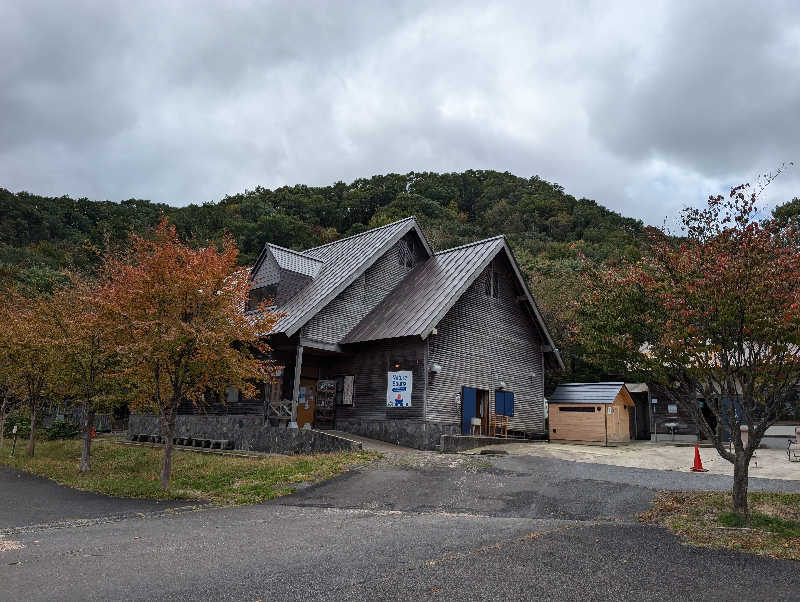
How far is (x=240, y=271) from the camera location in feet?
55.1

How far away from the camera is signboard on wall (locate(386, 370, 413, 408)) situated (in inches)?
845

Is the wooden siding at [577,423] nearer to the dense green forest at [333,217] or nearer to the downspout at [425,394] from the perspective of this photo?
the downspout at [425,394]

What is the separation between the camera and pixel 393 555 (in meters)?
8.08

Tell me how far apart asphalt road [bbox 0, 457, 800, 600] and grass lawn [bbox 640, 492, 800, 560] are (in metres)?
0.45

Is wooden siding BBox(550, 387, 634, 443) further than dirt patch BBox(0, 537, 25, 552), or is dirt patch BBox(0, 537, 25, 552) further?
wooden siding BBox(550, 387, 634, 443)

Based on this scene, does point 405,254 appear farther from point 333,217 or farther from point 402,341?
point 333,217

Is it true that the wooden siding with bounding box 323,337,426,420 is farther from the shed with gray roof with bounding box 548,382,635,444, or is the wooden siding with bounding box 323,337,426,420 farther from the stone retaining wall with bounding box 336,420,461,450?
the shed with gray roof with bounding box 548,382,635,444

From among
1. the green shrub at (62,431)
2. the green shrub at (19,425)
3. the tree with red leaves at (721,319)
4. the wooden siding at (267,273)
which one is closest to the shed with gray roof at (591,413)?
the wooden siding at (267,273)

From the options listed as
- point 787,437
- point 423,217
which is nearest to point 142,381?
point 787,437

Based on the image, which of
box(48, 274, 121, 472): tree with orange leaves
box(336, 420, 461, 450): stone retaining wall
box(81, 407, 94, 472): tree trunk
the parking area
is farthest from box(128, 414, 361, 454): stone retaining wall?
box(81, 407, 94, 472): tree trunk

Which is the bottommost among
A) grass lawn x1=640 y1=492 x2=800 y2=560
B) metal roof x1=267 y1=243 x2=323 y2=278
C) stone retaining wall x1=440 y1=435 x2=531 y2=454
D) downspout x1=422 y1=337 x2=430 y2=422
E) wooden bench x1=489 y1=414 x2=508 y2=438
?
grass lawn x1=640 y1=492 x2=800 y2=560

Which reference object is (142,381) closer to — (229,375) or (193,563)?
(229,375)

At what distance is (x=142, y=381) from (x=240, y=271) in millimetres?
4053

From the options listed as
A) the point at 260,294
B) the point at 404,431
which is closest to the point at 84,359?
the point at 260,294
